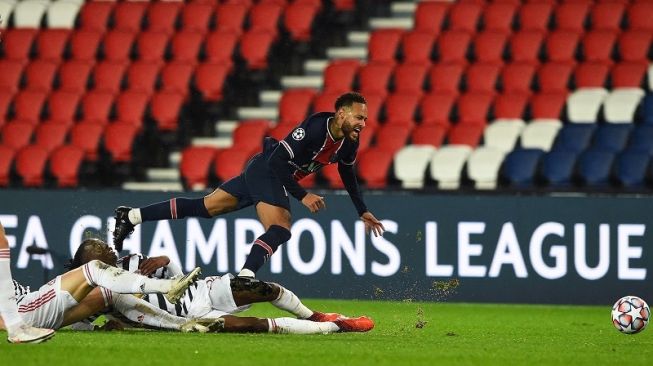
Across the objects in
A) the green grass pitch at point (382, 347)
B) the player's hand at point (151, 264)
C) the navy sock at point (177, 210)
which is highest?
the navy sock at point (177, 210)

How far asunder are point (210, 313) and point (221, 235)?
492 cm

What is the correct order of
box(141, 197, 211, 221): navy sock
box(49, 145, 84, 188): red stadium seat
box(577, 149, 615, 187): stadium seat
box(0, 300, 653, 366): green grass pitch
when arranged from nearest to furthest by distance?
box(0, 300, 653, 366): green grass pitch, box(141, 197, 211, 221): navy sock, box(577, 149, 615, 187): stadium seat, box(49, 145, 84, 188): red stadium seat

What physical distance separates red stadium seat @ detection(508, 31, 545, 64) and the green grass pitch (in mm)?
5552

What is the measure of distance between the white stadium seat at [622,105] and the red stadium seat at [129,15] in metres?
7.00

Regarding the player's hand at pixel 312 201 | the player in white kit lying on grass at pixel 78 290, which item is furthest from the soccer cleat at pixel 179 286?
the player's hand at pixel 312 201

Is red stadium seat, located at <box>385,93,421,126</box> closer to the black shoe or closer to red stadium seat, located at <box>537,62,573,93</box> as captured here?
red stadium seat, located at <box>537,62,573,93</box>

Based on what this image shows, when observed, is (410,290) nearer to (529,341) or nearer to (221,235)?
(221,235)

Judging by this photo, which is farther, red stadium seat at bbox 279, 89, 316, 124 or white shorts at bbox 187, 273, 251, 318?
red stadium seat at bbox 279, 89, 316, 124

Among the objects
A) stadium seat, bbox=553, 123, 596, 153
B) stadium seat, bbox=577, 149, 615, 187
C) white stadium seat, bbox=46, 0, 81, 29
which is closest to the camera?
stadium seat, bbox=577, 149, 615, 187

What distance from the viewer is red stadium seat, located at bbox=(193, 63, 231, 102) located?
18.7 meters

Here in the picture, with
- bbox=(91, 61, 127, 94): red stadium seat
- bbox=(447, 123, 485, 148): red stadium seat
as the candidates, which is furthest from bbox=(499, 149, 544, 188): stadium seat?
bbox=(91, 61, 127, 94): red stadium seat

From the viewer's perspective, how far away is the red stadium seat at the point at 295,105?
708 inches

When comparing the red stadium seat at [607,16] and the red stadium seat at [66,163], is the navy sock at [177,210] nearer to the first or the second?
the red stadium seat at [66,163]

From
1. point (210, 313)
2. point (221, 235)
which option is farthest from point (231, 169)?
point (210, 313)
